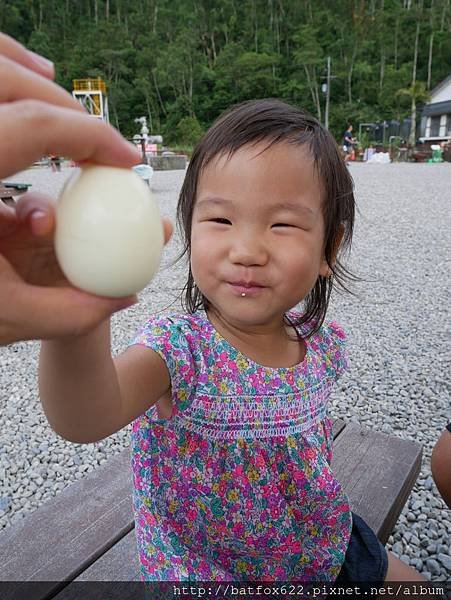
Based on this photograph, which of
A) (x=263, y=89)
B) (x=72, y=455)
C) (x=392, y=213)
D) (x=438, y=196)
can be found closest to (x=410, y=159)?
(x=438, y=196)

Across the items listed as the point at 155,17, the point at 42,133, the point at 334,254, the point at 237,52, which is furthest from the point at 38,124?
the point at 155,17

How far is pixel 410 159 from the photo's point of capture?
2486cm

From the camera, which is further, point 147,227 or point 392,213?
point 392,213

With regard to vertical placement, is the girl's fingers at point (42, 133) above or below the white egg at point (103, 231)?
above

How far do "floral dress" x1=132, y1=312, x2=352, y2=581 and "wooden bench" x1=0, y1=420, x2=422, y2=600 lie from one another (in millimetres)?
171

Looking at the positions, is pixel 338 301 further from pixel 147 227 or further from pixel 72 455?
pixel 147 227

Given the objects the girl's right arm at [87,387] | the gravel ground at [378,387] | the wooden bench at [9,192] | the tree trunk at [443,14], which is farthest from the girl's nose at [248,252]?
the tree trunk at [443,14]

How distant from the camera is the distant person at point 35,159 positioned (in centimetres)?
46

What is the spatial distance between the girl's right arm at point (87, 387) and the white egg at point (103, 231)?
0.14 meters

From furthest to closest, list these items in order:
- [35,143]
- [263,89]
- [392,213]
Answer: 1. [263,89]
2. [392,213]
3. [35,143]

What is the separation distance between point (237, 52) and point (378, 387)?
50.0 metres

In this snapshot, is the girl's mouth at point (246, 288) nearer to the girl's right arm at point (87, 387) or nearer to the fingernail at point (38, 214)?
the girl's right arm at point (87, 387)

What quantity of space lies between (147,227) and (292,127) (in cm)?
71

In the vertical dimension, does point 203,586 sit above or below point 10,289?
below
